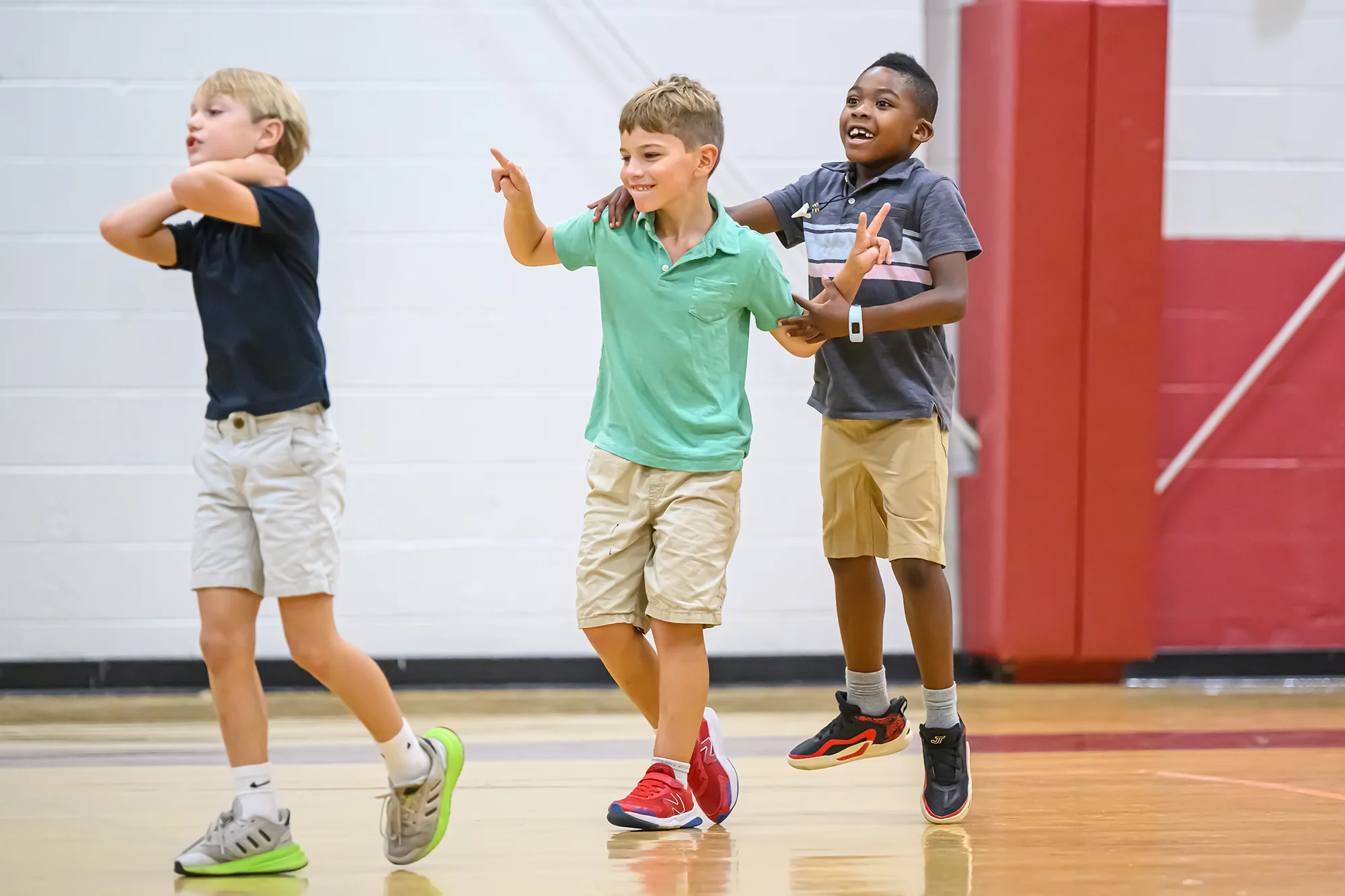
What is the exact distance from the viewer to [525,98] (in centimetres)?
384

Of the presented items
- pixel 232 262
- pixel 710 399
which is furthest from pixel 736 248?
pixel 232 262

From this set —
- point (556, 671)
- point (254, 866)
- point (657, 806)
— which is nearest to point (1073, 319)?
point (556, 671)

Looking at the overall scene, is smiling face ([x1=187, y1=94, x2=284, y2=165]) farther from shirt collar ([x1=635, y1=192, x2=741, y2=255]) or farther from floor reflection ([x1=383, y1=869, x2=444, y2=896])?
floor reflection ([x1=383, y1=869, x2=444, y2=896])

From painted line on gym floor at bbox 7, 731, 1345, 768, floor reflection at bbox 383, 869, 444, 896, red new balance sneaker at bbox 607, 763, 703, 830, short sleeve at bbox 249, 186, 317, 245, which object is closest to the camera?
floor reflection at bbox 383, 869, 444, 896

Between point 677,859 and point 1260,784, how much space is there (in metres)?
1.31

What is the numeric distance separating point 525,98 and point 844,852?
2567 mm

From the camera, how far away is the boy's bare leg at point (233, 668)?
191 cm

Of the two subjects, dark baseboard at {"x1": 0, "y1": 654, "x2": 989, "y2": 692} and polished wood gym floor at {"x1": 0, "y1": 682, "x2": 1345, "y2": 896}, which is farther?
dark baseboard at {"x1": 0, "y1": 654, "x2": 989, "y2": 692}

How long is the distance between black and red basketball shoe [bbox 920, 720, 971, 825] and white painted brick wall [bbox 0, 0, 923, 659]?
5.36 ft

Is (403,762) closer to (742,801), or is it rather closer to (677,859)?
(677,859)

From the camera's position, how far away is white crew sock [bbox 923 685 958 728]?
89.8 inches

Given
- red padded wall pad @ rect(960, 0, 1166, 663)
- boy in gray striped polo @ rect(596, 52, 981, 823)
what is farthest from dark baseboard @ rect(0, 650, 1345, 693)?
boy in gray striped polo @ rect(596, 52, 981, 823)

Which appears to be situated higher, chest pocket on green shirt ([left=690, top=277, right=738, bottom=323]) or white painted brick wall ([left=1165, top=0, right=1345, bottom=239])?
white painted brick wall ([left=1165, top=0, right=1345, bottom=239])

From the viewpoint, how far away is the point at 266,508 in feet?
6.26
